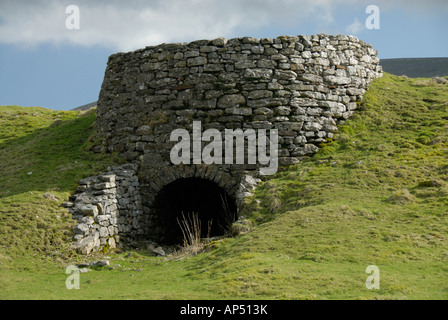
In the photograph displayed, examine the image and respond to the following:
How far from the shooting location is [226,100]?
42.7 feet

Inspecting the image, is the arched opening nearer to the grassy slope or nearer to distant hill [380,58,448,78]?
the grassy slope

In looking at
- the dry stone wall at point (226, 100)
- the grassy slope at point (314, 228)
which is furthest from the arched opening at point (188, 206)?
the grassy slope at point (314, 228)

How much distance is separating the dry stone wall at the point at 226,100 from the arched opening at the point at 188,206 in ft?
1.18

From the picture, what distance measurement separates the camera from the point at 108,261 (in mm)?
9867

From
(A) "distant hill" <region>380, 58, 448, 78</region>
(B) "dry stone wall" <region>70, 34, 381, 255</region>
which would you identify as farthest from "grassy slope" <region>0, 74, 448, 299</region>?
(A) "distant hill" <region>380, 58, 448, 78</region>

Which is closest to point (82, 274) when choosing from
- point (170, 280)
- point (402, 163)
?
point (170, 280)

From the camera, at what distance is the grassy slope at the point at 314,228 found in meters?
6.86

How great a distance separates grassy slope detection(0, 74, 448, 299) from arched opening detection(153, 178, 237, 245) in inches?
88.7

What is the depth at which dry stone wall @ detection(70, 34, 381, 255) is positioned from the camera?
1285 cm

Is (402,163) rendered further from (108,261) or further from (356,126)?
(108,261)

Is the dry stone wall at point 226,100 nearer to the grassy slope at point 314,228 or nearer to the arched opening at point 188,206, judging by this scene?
the arched opening at point 188,206

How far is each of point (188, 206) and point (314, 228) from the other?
6.61 metres

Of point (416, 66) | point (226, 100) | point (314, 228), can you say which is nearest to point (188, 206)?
point (226, 100)

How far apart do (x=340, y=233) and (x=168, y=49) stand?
7564mm
